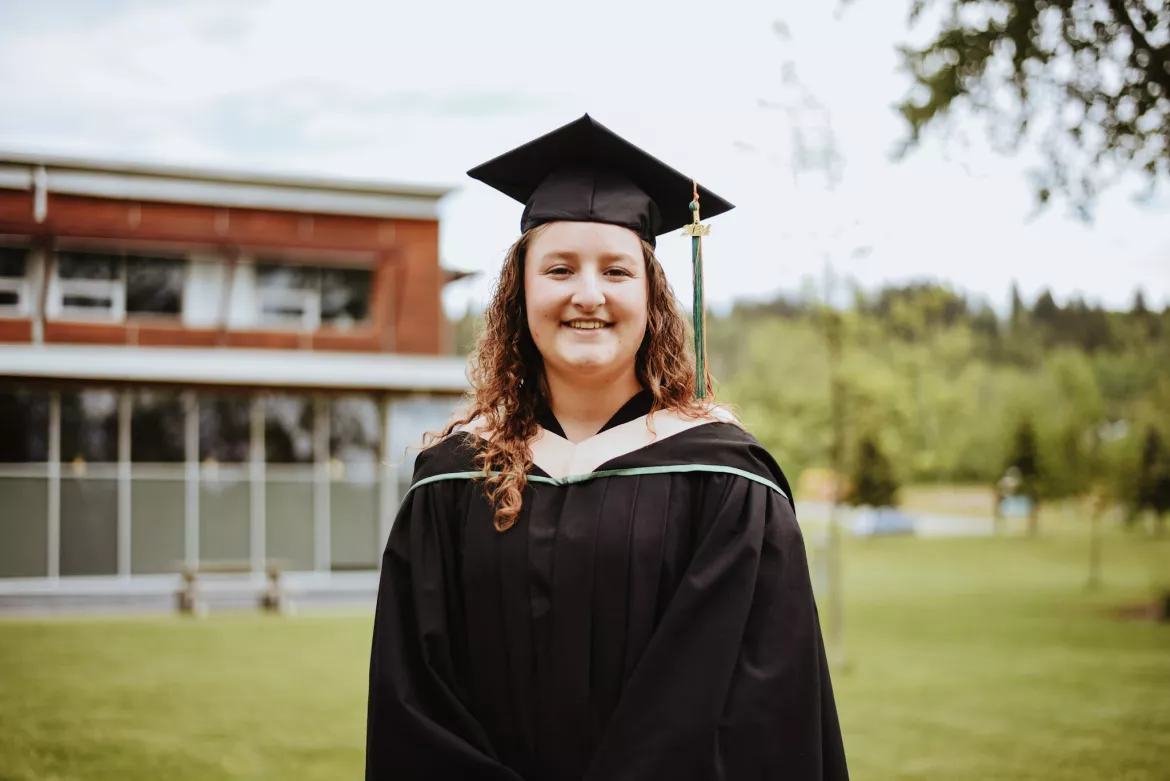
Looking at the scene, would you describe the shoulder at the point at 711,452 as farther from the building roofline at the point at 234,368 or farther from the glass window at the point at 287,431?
the glass window at the point at 287,431

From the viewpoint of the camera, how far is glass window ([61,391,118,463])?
61.4 feet

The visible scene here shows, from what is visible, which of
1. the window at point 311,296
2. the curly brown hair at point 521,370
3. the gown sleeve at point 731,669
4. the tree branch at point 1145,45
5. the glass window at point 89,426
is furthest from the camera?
the window at point 311,296

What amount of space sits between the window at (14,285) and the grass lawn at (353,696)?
7.07 m

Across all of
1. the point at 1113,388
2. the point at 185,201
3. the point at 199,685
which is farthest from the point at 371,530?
the point at 1113,388

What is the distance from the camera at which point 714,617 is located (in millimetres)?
2254

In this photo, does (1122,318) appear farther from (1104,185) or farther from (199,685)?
(199,685)

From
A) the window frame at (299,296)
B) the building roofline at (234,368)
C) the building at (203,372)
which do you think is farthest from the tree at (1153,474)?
the window frame at (299,296)

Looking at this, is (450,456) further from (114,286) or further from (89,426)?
(114,286)

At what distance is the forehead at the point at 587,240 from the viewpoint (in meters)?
2.45

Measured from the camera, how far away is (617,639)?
2.30m

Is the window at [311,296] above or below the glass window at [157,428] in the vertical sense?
above

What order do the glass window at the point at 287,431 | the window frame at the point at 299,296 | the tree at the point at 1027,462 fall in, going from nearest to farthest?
1. the glass window at the point at 287,431
2. the window frame at the point at 299,296
3. the tree at the point at 1027,462

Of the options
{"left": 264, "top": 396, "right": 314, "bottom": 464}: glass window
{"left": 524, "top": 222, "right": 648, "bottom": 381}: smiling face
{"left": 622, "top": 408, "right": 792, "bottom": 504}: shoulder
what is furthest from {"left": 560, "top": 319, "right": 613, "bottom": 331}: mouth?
{"left": 264, "top": 396, "right": 314, "bottom": 464}: glass window

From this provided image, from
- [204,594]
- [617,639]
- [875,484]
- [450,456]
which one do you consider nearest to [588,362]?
[450,456]
